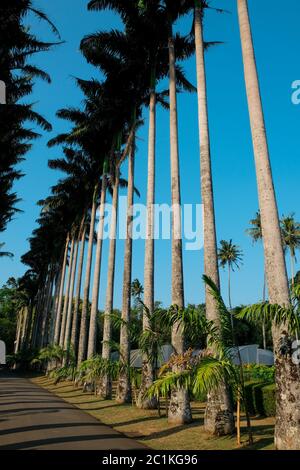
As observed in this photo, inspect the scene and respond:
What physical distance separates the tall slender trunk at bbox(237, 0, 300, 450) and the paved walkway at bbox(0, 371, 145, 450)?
11.8 ft

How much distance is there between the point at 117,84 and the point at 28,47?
549 centimetres

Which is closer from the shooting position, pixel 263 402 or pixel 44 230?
pixel 263 402

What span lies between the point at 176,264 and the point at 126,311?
5.83 meters

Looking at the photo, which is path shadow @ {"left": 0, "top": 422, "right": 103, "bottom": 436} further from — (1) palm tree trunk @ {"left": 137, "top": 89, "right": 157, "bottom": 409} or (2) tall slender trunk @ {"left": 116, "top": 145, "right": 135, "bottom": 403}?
(2) tall slender trunk @ {"left": 116, "top": 145, "right": 135, "bottom": 403}

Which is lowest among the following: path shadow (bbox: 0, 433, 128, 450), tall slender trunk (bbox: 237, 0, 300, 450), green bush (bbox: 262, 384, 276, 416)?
path shadow (bbox: 0, 433, 128, 450)

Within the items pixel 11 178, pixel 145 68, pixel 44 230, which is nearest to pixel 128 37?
pixel 145 68

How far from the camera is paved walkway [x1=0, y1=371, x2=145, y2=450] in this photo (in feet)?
29.3

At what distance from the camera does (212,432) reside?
384 inches

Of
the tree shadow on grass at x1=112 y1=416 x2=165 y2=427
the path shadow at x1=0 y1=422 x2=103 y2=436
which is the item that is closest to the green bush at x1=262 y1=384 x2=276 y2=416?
the tree shadow on grass at x1=112 y1=416 x2=165 y2=427

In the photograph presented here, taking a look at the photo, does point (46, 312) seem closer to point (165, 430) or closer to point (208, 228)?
point (165, 430)

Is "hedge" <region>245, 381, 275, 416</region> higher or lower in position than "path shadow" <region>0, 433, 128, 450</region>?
higher

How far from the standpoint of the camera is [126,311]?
1875cm

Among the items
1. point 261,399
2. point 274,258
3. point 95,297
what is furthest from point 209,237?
point 95,297

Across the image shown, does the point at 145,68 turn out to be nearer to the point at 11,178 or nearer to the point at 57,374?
the point at 11,178
